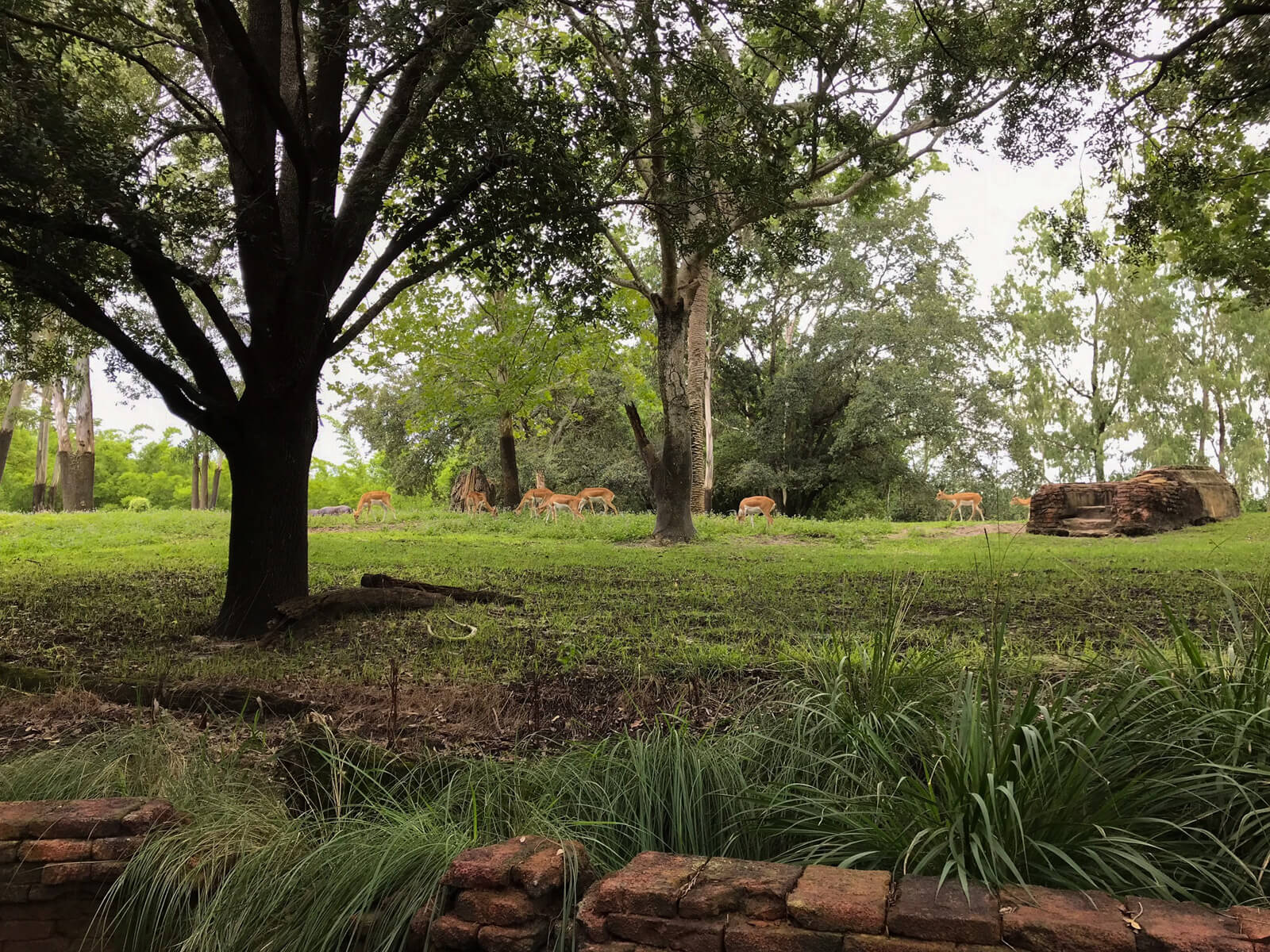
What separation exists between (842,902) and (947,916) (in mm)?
238

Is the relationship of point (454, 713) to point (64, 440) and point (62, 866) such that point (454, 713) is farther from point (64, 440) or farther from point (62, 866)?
point (64, 440)

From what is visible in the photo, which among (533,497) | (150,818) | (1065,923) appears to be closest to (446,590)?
(150,818)

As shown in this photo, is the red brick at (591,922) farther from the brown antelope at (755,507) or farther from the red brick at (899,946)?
the brown antelope at (755,507)

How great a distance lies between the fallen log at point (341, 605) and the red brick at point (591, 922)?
18.0 ft

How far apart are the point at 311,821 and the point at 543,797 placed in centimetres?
98

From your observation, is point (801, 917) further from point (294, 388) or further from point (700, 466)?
point (700, 466)

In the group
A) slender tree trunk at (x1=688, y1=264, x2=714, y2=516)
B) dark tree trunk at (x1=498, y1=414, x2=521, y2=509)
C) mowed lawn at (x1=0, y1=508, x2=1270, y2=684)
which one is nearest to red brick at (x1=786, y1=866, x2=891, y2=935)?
mowed lawn at (x1=0, y1=508, x2=1270, y2=684)

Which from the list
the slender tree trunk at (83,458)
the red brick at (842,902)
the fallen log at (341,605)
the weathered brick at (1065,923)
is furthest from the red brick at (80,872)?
the slender tree trunk at (83,458)

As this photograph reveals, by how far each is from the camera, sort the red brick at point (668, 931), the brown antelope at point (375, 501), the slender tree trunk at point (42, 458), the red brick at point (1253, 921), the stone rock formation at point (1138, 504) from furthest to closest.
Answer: the slender tree trunk at point (42, 458) → the brown antelope at point (375, 501) → the stone rock formation at point (1138, 504) → the red brick at point (668, 931) → the red brick at point (1253, 921)

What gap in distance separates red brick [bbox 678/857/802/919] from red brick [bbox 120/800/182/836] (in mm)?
2005

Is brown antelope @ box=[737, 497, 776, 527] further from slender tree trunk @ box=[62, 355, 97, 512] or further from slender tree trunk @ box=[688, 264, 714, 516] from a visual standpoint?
slender tree trunk @ box=[62, 355, 97, 512]

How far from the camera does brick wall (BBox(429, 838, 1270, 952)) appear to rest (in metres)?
1.89

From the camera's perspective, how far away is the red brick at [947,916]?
1938mm

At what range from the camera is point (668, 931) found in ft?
7.06
